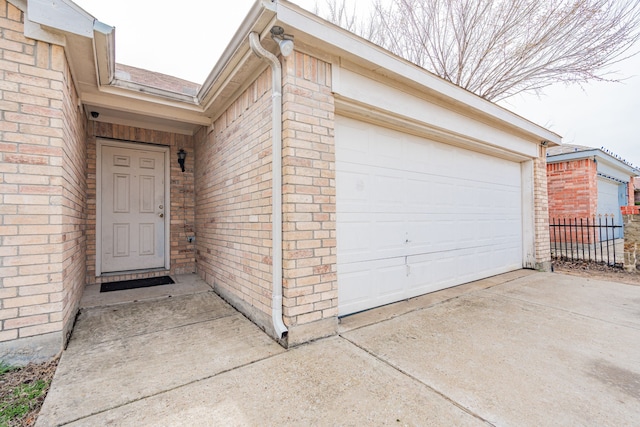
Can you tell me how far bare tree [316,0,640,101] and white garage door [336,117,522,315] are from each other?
381 cm

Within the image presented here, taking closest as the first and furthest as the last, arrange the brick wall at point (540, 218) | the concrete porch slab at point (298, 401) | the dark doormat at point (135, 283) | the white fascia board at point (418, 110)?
the concrete porch slab at point (298, 401) → the white fascia board at point (418, 110) → the dark doormat at point (135, 283) → the brick wall at point (540, 218)

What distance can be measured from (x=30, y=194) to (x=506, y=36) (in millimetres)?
9091

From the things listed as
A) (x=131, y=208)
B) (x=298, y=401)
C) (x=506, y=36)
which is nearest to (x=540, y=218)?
(x=506, y=36)

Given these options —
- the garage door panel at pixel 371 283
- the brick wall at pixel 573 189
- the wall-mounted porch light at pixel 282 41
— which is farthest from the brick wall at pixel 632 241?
the wall-mounted porch light at pixel 282 41

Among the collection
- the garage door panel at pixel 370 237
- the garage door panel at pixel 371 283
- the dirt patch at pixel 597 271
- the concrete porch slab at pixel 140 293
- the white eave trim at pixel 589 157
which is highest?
the white eave trim at pixel 589 157

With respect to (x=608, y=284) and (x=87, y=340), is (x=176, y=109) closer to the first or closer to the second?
(x=87, y=340)

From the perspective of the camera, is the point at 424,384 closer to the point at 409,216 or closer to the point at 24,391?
the point at 409,216

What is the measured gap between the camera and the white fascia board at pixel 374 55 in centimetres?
221

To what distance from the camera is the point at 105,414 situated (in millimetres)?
1531

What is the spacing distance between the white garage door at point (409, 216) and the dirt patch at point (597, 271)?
154cm

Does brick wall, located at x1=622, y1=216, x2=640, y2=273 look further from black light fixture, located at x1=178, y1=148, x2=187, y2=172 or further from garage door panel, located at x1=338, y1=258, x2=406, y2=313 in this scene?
black light fixture, located at x1=178, y1=148, x2=187, y2=172

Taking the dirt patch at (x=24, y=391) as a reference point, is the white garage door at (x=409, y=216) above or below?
above

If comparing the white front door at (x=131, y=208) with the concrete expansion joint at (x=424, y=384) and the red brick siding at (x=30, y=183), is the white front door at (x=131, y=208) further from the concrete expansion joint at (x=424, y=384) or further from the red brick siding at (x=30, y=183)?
the concrete expansion joint at (x=424, y=384)

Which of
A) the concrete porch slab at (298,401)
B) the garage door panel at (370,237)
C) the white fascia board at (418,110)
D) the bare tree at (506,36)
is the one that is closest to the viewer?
the concrete porch slab at (298,401)
